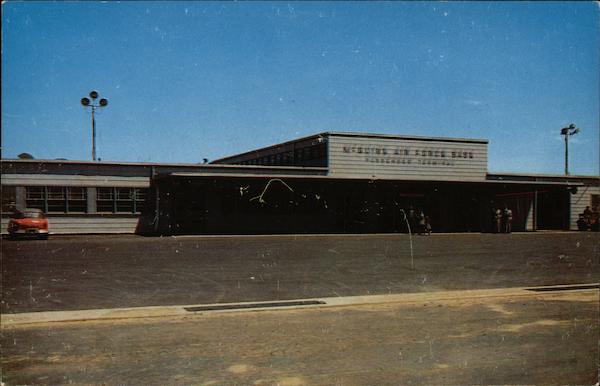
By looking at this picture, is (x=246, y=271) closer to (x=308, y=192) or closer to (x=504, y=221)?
(x=308, y=192)

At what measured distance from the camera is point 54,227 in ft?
82.6

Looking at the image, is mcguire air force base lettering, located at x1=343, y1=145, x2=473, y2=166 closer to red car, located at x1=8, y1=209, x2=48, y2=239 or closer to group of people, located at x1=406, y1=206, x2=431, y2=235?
group of people, located at x1=406, y1=206, x2=431, y2=235

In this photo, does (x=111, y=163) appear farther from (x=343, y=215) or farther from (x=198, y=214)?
(x=343, y=215)

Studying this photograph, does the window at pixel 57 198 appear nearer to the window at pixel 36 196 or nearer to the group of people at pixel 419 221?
the window at pixel 36 196

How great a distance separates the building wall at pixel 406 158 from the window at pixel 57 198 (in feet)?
47.3

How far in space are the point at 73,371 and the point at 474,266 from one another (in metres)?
12.2

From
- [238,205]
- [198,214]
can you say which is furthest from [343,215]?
[198,214]

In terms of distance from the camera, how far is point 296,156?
37062 mm

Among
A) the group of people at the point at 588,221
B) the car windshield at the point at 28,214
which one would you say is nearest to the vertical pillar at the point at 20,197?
the car windshield at the point at 28,214

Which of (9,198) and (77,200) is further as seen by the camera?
(77,200)

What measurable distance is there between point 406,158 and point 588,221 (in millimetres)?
14022

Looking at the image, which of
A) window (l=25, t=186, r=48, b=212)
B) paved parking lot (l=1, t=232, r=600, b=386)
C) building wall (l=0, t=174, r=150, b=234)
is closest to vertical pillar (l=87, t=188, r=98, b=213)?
building wall (l=0, t=174, r=150, b=234)

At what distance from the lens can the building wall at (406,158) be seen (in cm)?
3272

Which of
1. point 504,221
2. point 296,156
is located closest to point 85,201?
point 296,156
